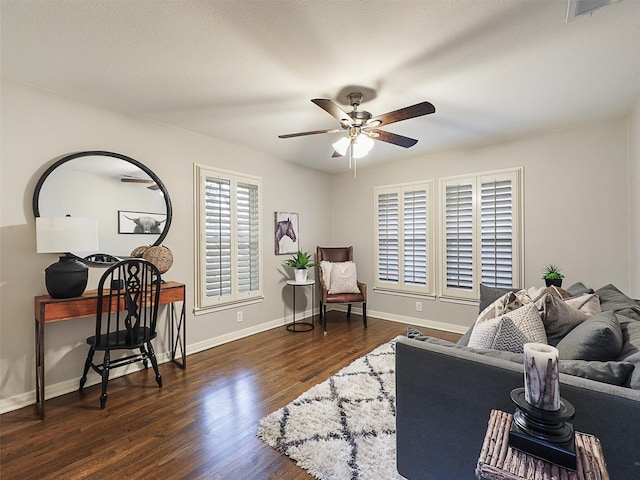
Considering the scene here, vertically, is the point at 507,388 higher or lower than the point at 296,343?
higher

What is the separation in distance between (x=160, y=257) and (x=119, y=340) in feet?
2.65

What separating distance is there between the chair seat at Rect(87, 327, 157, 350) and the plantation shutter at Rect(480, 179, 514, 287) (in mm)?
3874

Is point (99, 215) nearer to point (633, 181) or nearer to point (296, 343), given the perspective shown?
point (296, 343)

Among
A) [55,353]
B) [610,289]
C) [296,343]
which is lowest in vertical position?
[296,343]

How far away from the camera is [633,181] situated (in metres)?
2.99

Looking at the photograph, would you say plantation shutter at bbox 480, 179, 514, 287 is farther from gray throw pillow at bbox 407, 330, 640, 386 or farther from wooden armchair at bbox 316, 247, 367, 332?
gray throw pillow at bbox 407, 330, 640, 386

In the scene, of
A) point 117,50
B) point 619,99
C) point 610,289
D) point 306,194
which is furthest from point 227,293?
point 619,99

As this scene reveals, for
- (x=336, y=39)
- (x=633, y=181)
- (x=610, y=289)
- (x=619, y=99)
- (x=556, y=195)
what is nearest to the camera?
(x=336, y=39)

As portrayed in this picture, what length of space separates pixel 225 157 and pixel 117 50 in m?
1.84

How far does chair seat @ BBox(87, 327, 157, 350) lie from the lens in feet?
7.78

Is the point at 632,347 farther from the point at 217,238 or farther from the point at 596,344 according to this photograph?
the point at 217,238

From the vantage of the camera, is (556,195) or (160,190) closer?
(160,190)

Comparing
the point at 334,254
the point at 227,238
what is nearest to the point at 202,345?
the point at 227,238

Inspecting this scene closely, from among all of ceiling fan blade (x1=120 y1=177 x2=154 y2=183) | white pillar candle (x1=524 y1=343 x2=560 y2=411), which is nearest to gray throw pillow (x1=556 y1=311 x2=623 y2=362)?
white pillar candle (x1=524 y1=343 x2=560 y2=411)
